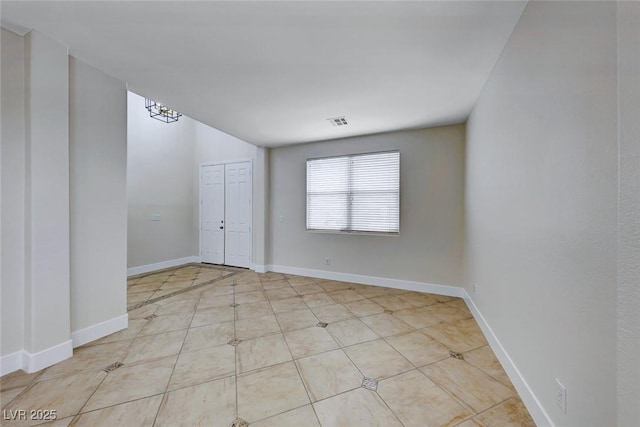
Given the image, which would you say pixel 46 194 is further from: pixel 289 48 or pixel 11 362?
pixel 289 48

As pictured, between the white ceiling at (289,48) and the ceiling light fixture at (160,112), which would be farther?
the ceiling light fixture at (160,112)

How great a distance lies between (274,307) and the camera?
3266 millimetres

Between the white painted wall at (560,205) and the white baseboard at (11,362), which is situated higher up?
the white painted wall at (560,205)

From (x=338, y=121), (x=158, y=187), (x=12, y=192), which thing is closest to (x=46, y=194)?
(x=12, y=192)

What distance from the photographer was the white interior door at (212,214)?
572cm

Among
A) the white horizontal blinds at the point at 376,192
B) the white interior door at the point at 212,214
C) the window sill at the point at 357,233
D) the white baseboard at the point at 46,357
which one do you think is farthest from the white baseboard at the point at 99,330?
the white horizontal blinds at the point at 376,192

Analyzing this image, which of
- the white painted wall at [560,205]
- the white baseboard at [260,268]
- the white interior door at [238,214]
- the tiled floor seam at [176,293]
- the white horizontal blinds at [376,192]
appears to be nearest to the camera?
the white painted wall at [560,205]

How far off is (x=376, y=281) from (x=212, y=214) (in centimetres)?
392

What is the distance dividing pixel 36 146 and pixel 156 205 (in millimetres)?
3563

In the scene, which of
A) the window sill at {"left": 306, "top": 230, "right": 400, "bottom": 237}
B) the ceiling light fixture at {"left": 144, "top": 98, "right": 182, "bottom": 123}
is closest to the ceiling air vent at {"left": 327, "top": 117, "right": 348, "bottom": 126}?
the window sill at {"left": 306, "top": 230, "right": 400, "bottom": 237}

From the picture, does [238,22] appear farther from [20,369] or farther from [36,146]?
[20,369]

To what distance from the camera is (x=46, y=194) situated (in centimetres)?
200

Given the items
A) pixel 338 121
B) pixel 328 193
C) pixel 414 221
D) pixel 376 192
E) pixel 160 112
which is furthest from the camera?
pixel 160 112

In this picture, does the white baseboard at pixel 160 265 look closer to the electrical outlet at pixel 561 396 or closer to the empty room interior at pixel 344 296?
the empty room interior at pixel 344 296
